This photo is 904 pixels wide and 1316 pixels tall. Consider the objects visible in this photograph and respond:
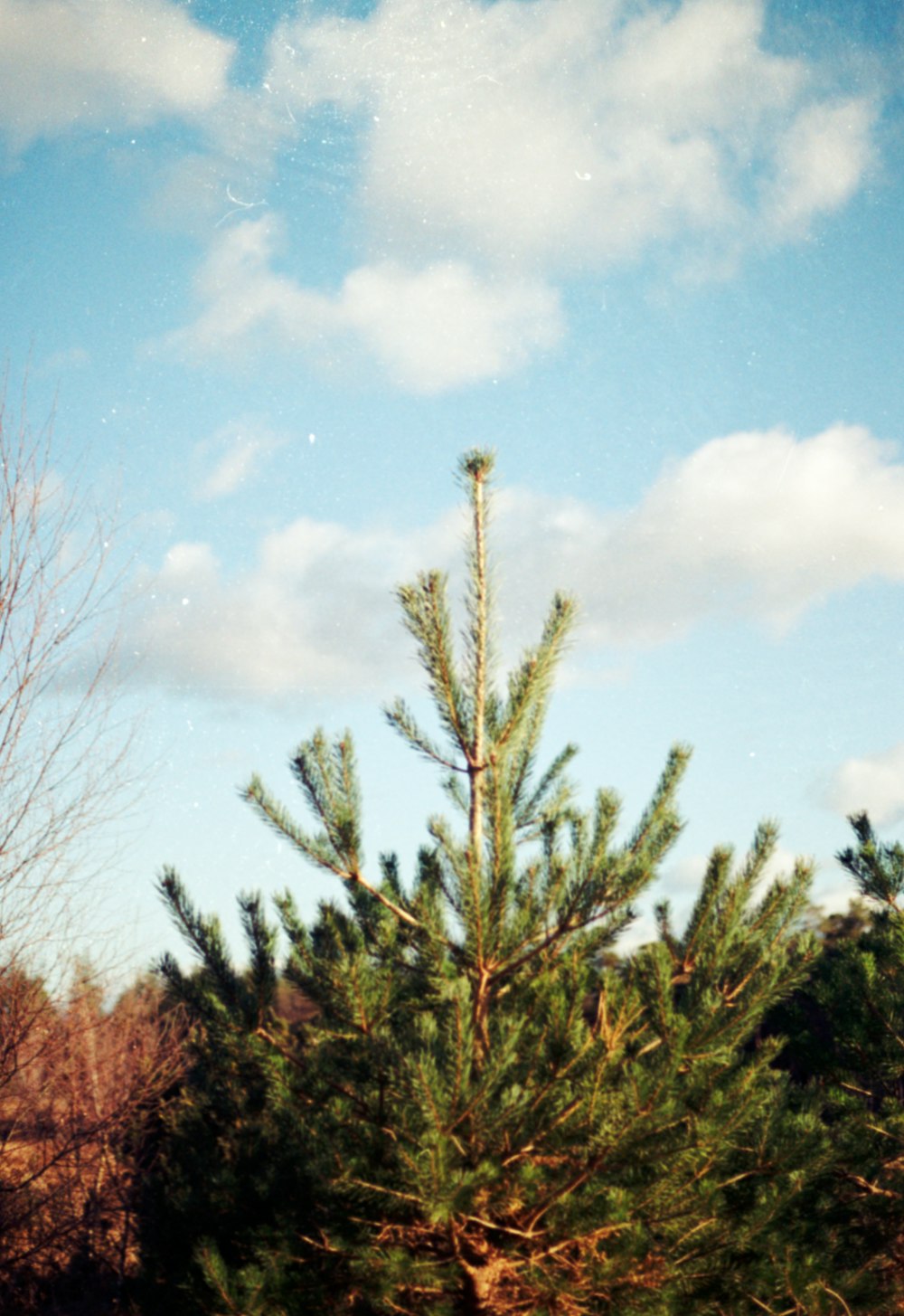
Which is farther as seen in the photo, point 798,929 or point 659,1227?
point 798,929

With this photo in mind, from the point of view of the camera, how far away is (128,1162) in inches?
448

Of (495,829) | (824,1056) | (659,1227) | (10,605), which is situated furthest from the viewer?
(824,1056)

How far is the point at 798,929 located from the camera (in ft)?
17.1

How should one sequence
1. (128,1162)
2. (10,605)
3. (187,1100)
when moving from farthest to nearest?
1. (128,1162)
2. (187,1100)
3. (10,605)

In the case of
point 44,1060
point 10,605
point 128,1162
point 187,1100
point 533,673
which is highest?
point 10,605

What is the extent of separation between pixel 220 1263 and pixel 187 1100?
491 centimetres

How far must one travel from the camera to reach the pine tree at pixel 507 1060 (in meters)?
3.85

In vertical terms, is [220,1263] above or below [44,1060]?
below

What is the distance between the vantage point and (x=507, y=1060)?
360cm

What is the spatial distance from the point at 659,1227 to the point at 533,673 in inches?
101

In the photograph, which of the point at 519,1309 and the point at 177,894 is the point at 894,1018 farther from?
the point at 177,894

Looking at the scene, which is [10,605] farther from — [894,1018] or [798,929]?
[894,1018]

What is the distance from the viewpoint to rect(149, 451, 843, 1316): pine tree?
151 inches

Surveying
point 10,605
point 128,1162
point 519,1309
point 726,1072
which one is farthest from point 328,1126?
point 128,1162
